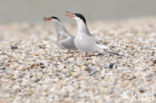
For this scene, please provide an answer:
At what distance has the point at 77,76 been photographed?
6543mm

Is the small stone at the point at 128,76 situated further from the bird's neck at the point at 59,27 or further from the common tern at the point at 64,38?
the bird's neck at the point at 59,27

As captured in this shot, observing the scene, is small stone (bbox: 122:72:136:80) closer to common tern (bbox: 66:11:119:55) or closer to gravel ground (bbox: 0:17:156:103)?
gravel ground (bbox: 0:17:156:103)

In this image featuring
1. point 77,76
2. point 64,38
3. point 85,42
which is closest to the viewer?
point 77,76

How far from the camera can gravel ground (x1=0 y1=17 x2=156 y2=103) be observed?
5691 millimetres

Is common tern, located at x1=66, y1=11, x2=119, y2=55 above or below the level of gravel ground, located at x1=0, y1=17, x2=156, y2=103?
above

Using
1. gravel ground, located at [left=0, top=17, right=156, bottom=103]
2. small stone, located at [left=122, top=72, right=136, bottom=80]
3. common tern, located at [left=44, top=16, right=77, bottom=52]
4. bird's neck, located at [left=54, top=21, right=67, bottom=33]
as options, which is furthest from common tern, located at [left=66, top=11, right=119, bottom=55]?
bird's neck, located at [left=54, top=21, right=67, bottom=33]

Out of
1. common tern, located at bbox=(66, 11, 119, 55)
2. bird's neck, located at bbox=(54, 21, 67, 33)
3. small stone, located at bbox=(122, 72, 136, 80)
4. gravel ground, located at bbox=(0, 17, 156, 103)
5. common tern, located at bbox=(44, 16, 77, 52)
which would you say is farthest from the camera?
bird's neck, located at bbox=(54, 21, 67, 33)

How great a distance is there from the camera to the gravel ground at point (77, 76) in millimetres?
5691

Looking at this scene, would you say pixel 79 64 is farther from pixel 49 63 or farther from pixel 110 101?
pixel 110 101

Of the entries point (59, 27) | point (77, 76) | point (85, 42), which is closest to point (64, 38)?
point (59, 27)

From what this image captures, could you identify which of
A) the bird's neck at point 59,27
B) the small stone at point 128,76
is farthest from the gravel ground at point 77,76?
the bird's neck at point 59,27

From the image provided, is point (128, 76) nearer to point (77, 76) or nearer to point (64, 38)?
point (77, 76)

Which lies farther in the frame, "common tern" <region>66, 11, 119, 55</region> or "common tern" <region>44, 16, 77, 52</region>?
"common tern" <region>44, 16, 77, 52</region>

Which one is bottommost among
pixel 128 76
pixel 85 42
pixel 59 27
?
pixel 128 76
